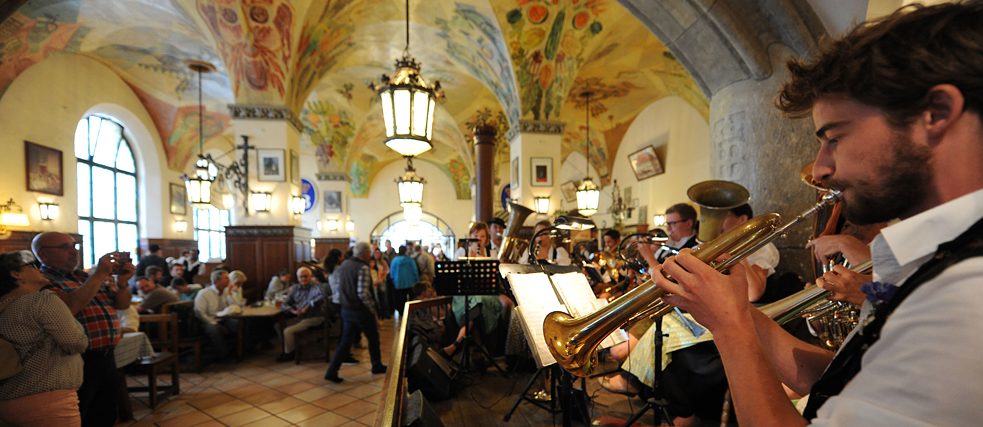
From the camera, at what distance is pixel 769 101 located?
10.7 ft

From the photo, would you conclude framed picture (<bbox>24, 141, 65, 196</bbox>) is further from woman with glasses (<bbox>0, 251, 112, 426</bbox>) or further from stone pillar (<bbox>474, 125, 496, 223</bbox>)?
stone pillar (<bbox>474, 125, 496, 223</bbox>)

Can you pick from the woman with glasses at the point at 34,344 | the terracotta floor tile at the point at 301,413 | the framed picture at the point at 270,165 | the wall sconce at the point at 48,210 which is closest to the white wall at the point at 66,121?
the wall sconce at the point at 48,210

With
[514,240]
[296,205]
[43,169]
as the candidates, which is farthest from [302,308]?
[43,169]

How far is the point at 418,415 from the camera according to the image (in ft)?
6.54

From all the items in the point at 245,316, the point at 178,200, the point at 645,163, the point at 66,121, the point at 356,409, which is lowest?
the point at 356,409

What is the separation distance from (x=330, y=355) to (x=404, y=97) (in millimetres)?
4694

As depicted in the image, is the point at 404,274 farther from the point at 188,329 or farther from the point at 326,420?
the point at 326,420

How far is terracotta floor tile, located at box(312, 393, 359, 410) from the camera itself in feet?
14.8

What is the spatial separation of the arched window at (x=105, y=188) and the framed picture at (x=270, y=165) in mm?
6090

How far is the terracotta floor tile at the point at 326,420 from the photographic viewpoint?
13.3ft

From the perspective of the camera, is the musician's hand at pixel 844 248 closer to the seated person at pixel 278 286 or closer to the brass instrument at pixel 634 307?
the brass instrument at pixel 634 307

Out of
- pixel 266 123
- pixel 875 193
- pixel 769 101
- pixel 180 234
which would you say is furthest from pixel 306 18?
pixel 180 234

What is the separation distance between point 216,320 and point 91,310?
268 cm

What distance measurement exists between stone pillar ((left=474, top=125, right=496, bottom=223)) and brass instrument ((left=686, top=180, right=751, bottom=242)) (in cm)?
666
